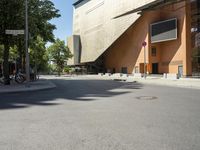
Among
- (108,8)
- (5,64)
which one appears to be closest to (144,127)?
(5,64)

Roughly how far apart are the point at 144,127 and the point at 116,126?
2.20 ft

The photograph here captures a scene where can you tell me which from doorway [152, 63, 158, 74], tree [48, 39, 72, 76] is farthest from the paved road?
tree [48, 39, 72, 76]

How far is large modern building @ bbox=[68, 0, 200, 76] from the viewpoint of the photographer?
158 ft

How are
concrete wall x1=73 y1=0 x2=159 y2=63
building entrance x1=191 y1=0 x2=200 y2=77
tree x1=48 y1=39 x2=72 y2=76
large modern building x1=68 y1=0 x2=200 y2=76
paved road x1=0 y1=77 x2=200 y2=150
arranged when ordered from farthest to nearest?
tree x1=48 y1=39 x2=72 y2=76, concrete wall x1=73 y1=0 x2=159 y2=63, building entrance x1=191 y1=0 x2=200 y2=77, large modern building x1=68 y1=0 x2=200 y2=76, paved road x1=0 y1=77 x2=200 y2=150

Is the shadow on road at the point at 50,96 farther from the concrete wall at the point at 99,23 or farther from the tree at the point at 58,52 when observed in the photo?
the tree at the point at 58,52

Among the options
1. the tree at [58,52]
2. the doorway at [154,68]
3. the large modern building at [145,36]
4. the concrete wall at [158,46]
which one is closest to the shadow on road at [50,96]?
the large modern building at [145,36]

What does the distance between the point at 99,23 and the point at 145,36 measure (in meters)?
22.2

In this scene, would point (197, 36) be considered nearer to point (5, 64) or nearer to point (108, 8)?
point (108, 8)

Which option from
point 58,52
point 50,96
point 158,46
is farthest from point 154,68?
point 50,96

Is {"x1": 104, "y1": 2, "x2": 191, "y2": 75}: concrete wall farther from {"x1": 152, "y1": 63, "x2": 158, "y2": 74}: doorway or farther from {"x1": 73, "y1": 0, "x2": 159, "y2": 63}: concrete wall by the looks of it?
{"x1": 73, "y1": 0, "x2": 159, "y2": 63}: concrete wall

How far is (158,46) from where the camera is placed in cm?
5494

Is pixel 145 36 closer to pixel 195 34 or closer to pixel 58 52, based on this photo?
pixel 195 34

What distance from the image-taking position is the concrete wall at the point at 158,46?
47.6 metres

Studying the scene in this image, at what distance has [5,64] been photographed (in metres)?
23.8
